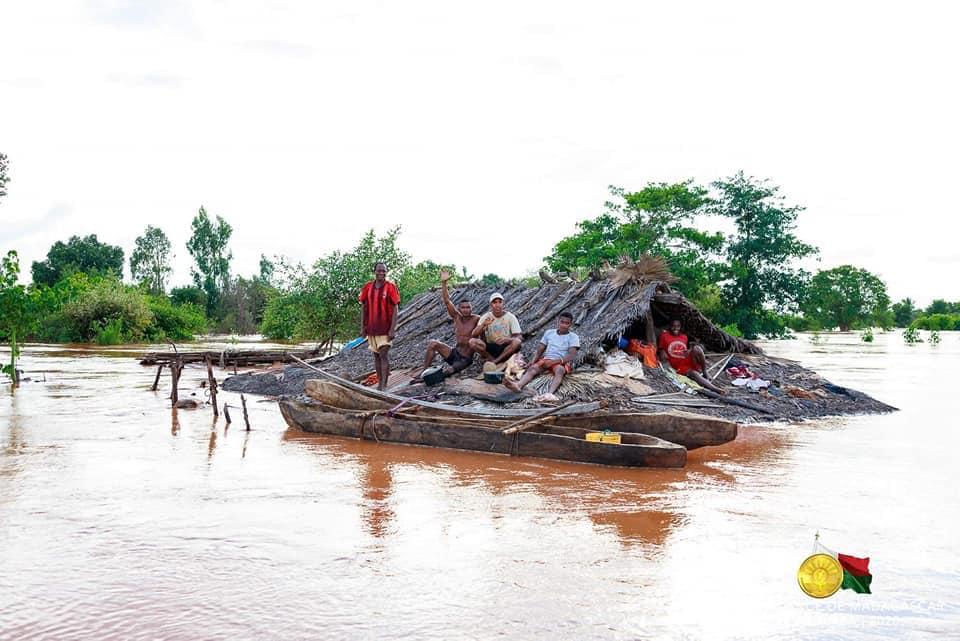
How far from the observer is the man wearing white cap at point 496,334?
10.1 metres

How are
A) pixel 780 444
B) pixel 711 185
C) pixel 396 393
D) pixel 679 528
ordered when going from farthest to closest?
pixel 711 185
pixel 396 393
pixel 780 444
pixel 679 528

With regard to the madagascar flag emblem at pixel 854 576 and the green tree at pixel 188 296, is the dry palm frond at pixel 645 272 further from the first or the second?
the green tree at pixel 188 296

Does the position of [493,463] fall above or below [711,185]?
below

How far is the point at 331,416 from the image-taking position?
336 inches

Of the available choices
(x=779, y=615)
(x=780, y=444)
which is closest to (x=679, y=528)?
(x=779, y=615)

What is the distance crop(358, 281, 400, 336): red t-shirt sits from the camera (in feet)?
32.3

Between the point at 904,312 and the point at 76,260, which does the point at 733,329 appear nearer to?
the point at 76,260

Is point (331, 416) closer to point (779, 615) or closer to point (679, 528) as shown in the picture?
point (679, 528)

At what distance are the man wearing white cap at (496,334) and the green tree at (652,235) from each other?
57.5 feet

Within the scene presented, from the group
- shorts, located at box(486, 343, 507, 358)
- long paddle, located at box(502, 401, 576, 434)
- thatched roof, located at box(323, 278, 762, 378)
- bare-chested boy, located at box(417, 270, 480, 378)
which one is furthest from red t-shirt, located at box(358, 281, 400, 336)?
long paddle, located at box(502, 401, 576, 434)

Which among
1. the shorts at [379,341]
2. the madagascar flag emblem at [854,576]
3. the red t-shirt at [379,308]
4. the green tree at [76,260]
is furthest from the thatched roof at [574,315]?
the green tree at [76,260]

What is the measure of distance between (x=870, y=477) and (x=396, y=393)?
537cm

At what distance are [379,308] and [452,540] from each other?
5.35 metres

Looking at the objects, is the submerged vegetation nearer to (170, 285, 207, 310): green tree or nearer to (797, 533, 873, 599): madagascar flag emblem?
(170, 285, 207, 310): green tree
